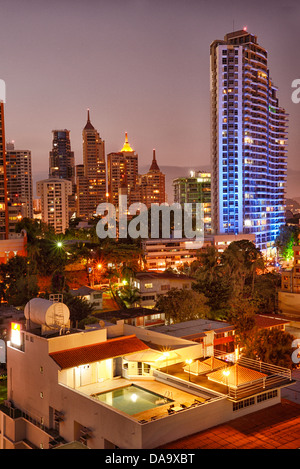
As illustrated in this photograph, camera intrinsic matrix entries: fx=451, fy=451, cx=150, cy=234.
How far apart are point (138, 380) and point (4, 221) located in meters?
50.8

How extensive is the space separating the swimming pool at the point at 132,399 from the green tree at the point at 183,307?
55.2 ft

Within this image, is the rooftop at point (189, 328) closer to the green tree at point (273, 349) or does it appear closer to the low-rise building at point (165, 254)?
the green tree at point (273, 349)

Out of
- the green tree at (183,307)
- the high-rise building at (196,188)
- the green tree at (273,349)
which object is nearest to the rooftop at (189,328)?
the green tree at (273,349)

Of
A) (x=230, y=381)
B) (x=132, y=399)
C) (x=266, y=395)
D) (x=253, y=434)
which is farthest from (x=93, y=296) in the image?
(x=253, y=434)

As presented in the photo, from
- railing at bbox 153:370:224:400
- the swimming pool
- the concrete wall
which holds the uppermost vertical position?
railing at bbox 153:370:224:400

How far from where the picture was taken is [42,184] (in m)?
142

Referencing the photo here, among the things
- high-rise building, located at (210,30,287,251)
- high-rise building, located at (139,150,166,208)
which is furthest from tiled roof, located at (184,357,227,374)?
high-rise building, located at (139,150,166,208)

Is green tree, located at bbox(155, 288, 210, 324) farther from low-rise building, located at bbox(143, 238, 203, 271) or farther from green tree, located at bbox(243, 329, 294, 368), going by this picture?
low-rise building, located at bbox(143, 238, 203, 271)

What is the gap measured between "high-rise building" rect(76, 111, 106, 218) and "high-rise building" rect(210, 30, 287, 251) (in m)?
75.3

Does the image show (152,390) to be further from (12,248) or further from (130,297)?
(12,248)

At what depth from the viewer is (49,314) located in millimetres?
18578

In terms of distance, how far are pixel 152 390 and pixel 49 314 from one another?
5.17 meters

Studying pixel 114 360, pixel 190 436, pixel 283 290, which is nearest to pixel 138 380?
pixel 114 360

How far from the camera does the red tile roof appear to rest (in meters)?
17.2
